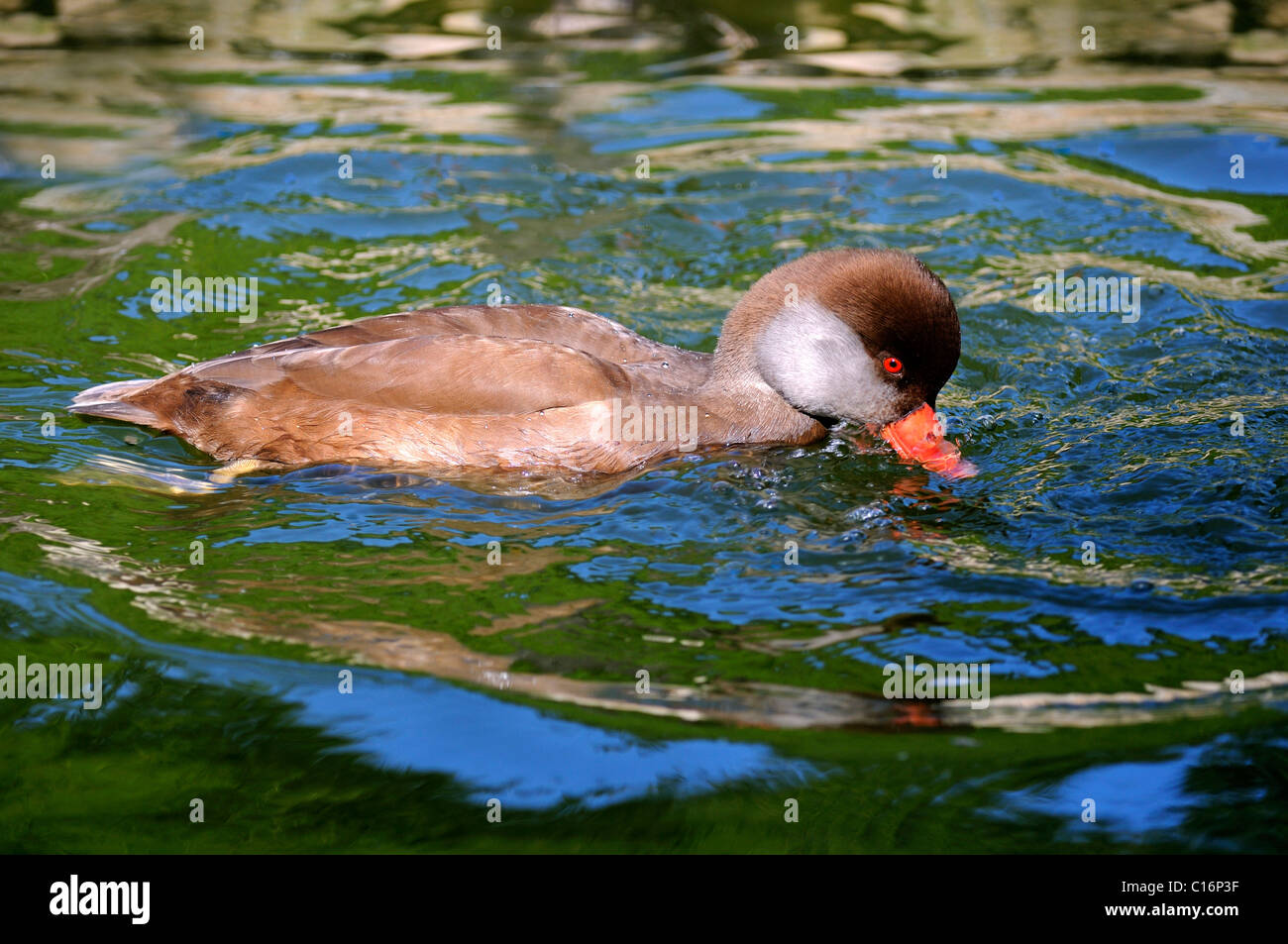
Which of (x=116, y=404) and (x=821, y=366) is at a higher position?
(x=821, y=366)

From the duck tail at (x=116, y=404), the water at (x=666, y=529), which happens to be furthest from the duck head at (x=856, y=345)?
the duck tail at (x=116, y=404)

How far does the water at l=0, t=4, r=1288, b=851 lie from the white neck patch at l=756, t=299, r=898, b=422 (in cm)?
28

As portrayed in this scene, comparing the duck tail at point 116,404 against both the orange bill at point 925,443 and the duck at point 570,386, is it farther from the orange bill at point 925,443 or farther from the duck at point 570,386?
the orange bill at point 925,443

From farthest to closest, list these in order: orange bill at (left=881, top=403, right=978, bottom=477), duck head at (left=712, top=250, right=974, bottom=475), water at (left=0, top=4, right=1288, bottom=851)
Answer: orange bill at (left=881, top=403, right=978, bottom=477) < duck head at (left=712, top=250, right=974, bottom=475) < water at (left=0, top=4, right=1288, bottom=851)

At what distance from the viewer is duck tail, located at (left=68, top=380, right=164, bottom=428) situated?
679 centimetres

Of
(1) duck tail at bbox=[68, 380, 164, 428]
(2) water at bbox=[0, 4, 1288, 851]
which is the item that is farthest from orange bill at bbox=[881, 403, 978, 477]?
(1) duck tail at bbox=[68, 380, 164, 428]

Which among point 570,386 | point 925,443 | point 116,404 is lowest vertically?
point 925,443

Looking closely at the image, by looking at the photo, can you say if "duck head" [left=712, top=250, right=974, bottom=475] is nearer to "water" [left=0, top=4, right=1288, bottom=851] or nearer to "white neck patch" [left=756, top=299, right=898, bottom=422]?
"white neck patch" [left=756, top=299, right=898, bottom=422]

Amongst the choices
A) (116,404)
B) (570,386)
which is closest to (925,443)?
(570,386)

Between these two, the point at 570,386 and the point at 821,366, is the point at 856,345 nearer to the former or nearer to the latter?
the point at 821,366

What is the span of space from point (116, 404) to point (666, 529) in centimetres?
294

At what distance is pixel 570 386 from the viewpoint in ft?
21.3

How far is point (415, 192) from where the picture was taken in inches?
390

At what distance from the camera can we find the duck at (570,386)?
21.1 ft
